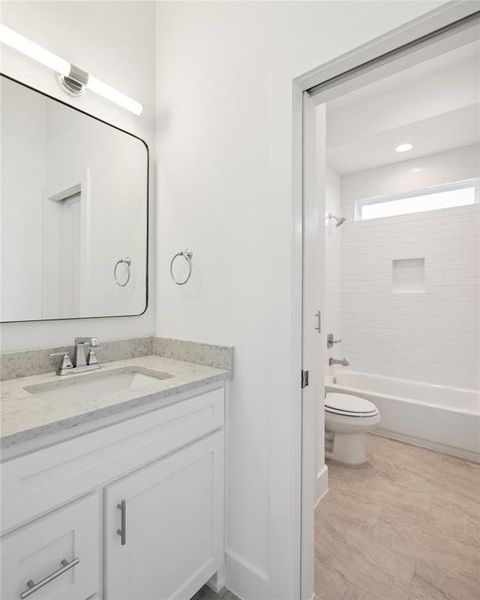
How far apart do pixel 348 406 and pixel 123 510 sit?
1.85 m

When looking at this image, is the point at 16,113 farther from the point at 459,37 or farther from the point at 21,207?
the point at 459,37

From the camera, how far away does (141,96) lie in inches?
65.1

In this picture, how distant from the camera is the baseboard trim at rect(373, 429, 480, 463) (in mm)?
2344

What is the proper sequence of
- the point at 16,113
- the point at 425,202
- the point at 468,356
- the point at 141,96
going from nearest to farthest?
1. the point at 16,113
2. the point at 141,96
3. the point at 468,356
4. the point at 425,202

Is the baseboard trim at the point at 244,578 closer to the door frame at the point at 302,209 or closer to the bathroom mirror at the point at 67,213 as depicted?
the door frame at the point at 302,209

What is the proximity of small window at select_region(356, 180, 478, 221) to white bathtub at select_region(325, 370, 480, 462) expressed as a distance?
1.78 metres

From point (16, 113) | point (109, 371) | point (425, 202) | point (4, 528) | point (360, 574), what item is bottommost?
point (360, 574)

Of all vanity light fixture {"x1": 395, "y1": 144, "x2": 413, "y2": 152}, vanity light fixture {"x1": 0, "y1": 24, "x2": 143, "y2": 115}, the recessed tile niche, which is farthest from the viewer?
the recessed tile niche

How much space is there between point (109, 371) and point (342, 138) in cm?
260

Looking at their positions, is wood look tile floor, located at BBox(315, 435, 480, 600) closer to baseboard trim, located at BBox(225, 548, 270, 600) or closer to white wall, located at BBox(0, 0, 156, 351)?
baseboard trim, located at BBox(225, 548, 270, 600)

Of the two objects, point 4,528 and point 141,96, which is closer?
point 4,528

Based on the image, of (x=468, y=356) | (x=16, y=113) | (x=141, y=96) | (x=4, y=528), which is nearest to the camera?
(x=4, y=528)

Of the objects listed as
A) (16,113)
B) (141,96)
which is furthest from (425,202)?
(16,113)

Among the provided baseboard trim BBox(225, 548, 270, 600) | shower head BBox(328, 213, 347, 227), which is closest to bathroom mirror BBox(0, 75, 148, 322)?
baseboard trim BBox(225, 548, 270, 600)
